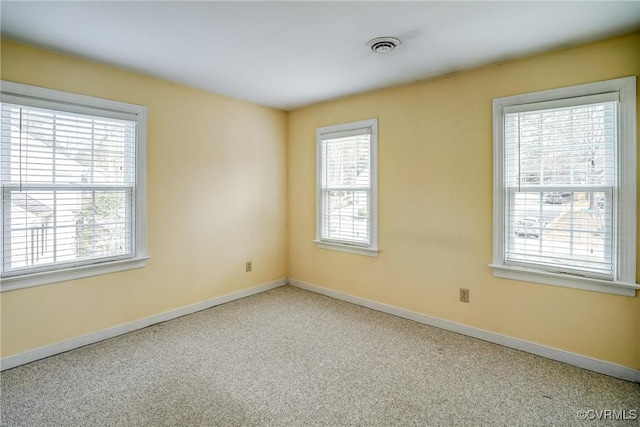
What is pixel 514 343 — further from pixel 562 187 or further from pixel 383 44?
pixel 383 44

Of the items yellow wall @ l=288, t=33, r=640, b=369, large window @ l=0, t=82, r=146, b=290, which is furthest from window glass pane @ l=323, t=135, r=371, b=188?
large window @ l=0, t=82, r=146, b=290

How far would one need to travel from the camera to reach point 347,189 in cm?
387

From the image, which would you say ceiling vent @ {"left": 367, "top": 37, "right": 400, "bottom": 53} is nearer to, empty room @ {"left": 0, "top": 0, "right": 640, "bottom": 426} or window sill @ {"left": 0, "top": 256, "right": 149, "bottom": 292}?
empty room @ {"left": 0, "top": 0, "right": 640, "bottom": 426}

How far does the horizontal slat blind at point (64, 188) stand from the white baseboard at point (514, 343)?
260cm

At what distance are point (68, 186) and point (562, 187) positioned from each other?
397 centimetres

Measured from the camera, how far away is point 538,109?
8.33 feet

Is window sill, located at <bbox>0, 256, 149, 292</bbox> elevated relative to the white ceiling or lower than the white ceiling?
lower

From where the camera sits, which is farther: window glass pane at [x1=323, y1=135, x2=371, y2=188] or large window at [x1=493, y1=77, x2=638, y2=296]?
window glass pane at [x1=323, y1=135, x2=371, y2=188]

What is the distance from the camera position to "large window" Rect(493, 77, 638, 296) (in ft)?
7.35

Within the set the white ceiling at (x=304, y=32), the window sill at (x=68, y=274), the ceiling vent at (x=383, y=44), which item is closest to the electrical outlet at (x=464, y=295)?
the white ceiling at (x=304, y=32)

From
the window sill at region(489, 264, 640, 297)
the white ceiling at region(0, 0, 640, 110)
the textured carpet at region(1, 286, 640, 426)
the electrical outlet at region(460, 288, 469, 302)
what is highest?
the white ceiling at region(0, 0, 640, 110)

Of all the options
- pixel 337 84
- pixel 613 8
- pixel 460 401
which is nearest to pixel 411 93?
pixel 337 84

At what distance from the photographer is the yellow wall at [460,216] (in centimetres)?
236

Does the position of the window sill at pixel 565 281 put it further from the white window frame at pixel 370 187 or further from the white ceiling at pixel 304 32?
the white ceiling at pixel 304 32
